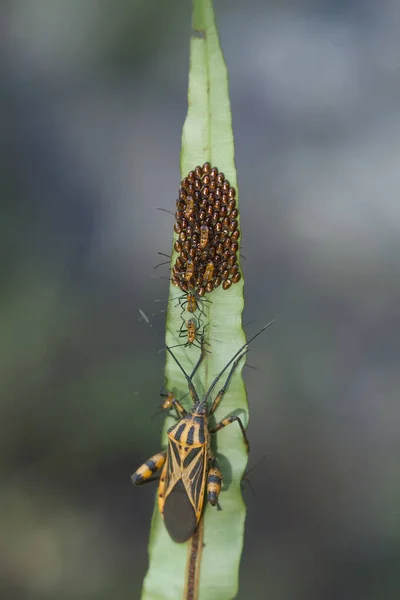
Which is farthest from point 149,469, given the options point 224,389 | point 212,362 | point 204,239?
point 204,239

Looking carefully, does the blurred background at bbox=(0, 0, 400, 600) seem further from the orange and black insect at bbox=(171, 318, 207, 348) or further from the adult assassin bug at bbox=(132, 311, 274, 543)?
the orange and black insect at bbox=(171, 318, 207, 348)

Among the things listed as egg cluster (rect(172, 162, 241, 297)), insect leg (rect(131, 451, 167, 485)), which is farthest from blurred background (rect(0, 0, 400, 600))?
egg cluster (rect(172, 162, 241, 297))

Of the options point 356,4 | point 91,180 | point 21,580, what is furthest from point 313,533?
point 356,4

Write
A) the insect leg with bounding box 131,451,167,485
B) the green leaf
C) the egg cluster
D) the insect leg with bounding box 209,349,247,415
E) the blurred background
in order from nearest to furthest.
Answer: the green leaf, the egg cluster, the insect leg with bounding box 209,349,247,415, the insect leg with bounding box 131,451,167,485, the blurred background

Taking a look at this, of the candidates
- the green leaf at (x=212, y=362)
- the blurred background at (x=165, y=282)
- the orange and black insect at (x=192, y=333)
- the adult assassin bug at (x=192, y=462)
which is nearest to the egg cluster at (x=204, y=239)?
the green leaf at (x=212, y=362)

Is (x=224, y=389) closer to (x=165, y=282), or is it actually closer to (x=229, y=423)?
(x=229, y=423)

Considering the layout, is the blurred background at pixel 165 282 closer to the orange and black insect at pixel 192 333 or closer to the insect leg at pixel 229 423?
the insect leg at pixel 229 423

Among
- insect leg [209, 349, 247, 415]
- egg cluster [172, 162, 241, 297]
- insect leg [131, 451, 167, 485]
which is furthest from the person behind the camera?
insect leg [131, 451, 167, 485]
